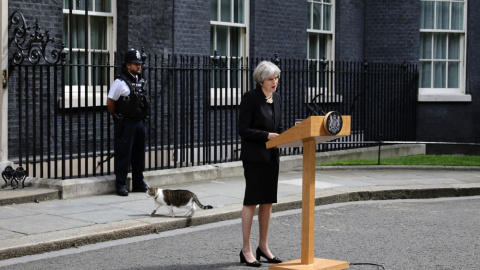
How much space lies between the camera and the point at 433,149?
18.2m

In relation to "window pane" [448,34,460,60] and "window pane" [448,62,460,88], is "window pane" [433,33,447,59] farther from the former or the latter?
"window pane" [448,62,460,88]

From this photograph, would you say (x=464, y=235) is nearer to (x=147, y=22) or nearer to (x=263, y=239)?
(x=263, y=239)

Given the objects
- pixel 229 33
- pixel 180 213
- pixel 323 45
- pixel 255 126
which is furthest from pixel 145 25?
pixel 255 126

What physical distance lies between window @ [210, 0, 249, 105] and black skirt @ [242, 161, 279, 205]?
776 cm

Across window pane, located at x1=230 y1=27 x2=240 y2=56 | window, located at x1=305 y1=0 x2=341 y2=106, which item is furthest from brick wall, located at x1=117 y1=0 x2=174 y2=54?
window, located at x1=305 y1=0 x2=341 y2=106

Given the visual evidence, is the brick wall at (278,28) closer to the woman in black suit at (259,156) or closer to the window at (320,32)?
the window at (320,32)

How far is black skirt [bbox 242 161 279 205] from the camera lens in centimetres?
697

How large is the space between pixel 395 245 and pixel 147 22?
22.6ft

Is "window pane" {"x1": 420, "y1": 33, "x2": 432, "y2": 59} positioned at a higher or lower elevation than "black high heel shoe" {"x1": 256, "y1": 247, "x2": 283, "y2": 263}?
higher

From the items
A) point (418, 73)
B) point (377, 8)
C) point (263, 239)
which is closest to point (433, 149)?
point (418, 73)

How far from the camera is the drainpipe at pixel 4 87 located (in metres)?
10.6

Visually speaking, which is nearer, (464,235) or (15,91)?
(464,235)

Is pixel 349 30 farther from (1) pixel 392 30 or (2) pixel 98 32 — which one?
(2) pixel 98 32

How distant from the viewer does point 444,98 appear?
18.4m
